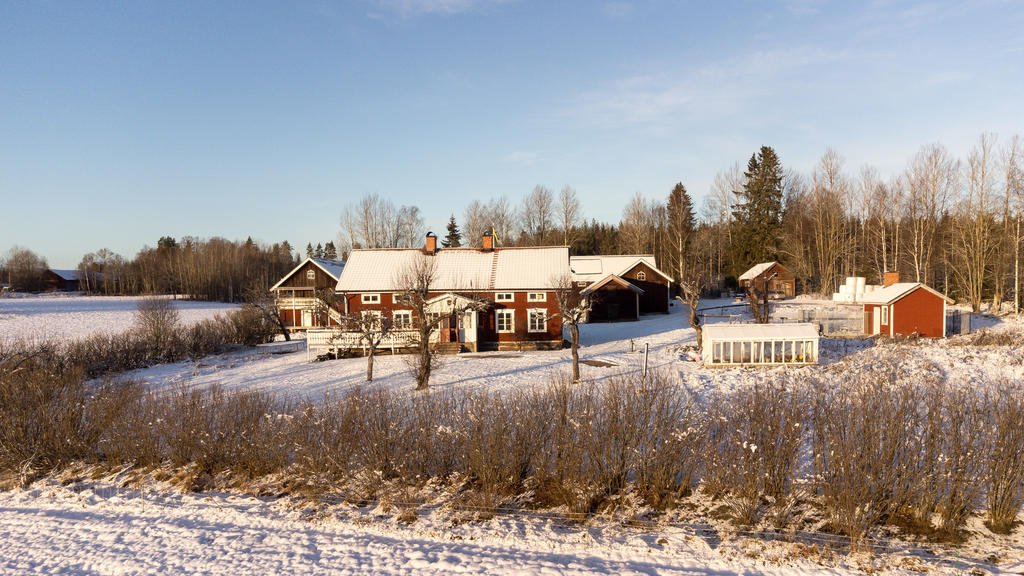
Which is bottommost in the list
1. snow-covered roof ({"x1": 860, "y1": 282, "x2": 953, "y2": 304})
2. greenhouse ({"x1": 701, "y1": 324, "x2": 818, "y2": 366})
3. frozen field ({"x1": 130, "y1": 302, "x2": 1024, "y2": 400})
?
frozen field ({"x1": 130, "y1": 302, "x2": 1024, "y2": 400})

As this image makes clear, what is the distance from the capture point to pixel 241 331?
30.7m

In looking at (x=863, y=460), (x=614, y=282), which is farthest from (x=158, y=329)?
(x=863, y=460)

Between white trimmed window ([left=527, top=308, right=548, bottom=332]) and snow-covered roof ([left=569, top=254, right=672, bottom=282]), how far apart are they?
15.8 m

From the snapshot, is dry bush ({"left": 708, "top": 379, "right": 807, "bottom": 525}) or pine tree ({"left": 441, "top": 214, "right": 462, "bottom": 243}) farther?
pine tree ({"left": 441, "top": 214, "right": 462, "bottom": 243})

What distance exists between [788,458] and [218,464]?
33.1 feet

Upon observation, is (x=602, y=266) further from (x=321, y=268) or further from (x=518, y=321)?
(x=321, y=268)

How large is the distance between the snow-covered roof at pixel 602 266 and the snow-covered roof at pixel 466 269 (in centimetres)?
1419

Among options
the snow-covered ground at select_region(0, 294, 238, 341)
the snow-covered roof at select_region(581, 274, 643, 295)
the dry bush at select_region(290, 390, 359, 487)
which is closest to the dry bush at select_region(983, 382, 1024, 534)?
the dry bush at select_region(290, 390, 359, 487)

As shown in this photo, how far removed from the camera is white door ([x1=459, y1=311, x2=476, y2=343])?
79.8 feet

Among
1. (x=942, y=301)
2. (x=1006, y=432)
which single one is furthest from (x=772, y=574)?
(x=942, y=301)

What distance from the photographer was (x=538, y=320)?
24969 mm

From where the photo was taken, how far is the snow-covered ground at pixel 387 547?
6.62 m

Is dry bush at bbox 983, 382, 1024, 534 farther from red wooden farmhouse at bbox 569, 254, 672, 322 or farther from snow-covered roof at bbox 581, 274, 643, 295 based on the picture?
snow-covered roof at bbox 581, 274, 643, 295

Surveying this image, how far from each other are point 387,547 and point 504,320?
1810cm
